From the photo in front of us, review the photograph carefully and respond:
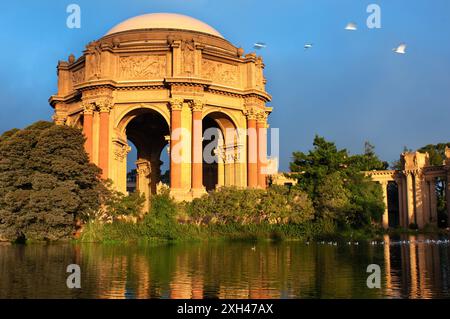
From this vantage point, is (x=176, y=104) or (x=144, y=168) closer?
(x=176, y=104)

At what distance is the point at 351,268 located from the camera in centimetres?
1573

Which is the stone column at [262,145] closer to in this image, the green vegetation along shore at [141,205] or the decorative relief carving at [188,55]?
the green vegetation along shore at [141,205]

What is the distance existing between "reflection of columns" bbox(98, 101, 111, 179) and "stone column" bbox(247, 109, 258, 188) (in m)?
10.7

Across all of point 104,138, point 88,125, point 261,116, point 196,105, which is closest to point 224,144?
point 261,116

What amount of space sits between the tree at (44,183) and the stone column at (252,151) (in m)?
13.8

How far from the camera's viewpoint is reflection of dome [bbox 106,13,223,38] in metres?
39.8

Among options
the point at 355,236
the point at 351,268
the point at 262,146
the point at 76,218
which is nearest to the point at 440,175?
the point at 262,146

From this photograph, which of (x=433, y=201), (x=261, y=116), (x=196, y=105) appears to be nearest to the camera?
(x=196, y=105)

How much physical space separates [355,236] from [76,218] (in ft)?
55.3

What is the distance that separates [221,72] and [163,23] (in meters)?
5.93

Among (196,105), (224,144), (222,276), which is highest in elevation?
(196,105)

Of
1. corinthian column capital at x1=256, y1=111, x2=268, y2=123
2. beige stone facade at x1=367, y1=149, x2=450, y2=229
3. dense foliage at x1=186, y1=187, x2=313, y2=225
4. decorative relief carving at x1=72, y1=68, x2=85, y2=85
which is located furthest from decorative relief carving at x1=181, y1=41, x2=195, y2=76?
beige stone facade at x1=367, y1=149, x2=450, y2=229

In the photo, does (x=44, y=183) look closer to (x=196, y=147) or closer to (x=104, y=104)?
(x=104, y=104)

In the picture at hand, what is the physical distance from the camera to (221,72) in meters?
39.3
